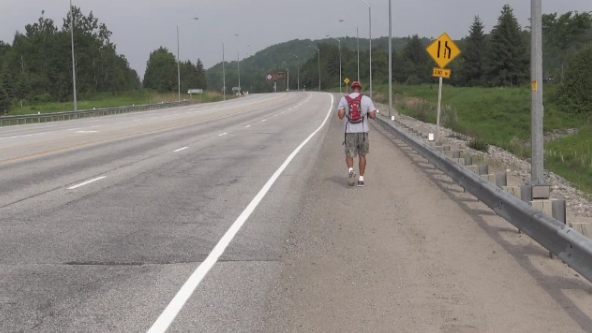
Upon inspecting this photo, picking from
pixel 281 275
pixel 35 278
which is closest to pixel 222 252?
pixel 281 275

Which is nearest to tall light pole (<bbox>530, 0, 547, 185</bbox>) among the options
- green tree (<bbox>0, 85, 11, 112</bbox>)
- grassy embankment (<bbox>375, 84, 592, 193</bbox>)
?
grassy embankment (<bbox>375, 84, 592, 193</bbox>)

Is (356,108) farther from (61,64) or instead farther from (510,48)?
(61,64)

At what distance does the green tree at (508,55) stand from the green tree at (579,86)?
39380mm

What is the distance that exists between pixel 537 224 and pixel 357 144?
6147 millimetres

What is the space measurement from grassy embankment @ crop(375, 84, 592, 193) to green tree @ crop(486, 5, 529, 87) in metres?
23.1

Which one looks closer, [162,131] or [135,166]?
[135,166]

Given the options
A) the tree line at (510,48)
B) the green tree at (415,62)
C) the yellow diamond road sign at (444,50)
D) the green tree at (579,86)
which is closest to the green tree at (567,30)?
the tree line at (510,48)

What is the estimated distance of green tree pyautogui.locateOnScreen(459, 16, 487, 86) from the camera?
121375 millimetres

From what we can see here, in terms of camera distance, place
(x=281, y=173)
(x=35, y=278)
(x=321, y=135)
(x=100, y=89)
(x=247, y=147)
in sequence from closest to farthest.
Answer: (x=35, y=278)
(x=281, y=173)
(x=247, y=147)
(x=321, y=135)
(x=100, y=89)

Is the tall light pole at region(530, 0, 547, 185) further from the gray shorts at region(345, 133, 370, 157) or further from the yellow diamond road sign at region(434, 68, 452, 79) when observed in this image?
the yellow diamond road sign at region(434, 68, 452, 79)

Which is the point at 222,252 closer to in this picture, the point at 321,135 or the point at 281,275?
the point at 281,275

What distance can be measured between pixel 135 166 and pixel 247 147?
21.1 feet

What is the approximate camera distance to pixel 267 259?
7.96 m

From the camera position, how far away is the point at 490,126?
192ft
